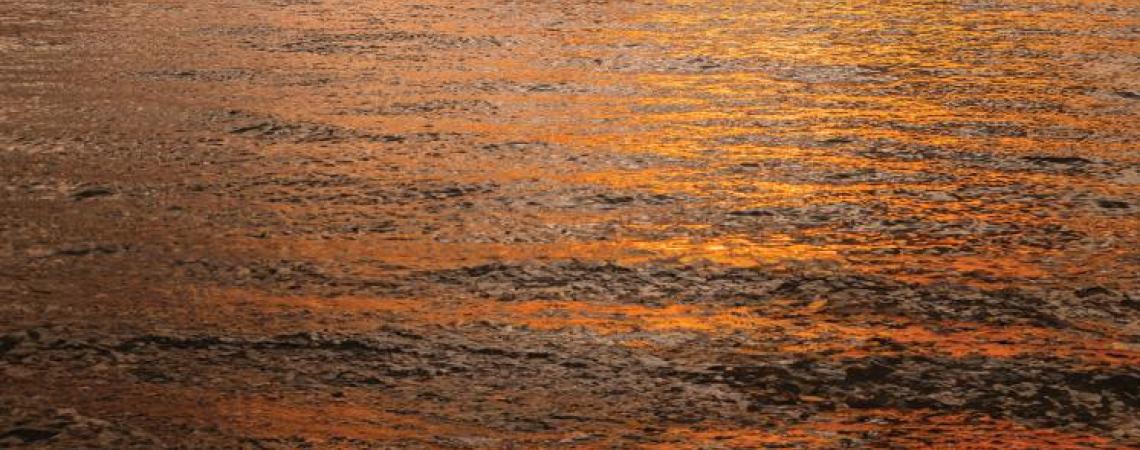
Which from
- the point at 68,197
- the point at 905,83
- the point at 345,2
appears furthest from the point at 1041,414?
the point at 345,2

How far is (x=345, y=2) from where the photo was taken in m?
4.98

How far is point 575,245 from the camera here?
2193 millimetres

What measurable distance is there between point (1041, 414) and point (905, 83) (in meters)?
1.92

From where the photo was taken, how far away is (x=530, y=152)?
110 inches

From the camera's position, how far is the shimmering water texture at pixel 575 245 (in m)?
1.59

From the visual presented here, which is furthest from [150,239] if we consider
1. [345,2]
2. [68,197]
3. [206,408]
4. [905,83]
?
[345,2]

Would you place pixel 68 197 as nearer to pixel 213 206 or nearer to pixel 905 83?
pixel 213 206

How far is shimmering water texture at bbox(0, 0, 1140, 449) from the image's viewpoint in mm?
1594

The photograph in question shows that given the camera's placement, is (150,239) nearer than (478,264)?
No

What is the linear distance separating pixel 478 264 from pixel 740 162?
734mm

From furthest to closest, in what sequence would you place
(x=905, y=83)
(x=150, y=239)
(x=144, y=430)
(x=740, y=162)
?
(x=905, y=83)
(x=740, y=162)
(x=150, y=239)
(x=144, y=430)

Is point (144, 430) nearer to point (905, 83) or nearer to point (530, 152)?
point (530, 152)

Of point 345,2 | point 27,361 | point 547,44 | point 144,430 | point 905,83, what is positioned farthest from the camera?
point 345,2

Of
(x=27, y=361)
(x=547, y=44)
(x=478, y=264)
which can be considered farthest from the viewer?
(x=547, y=44)
